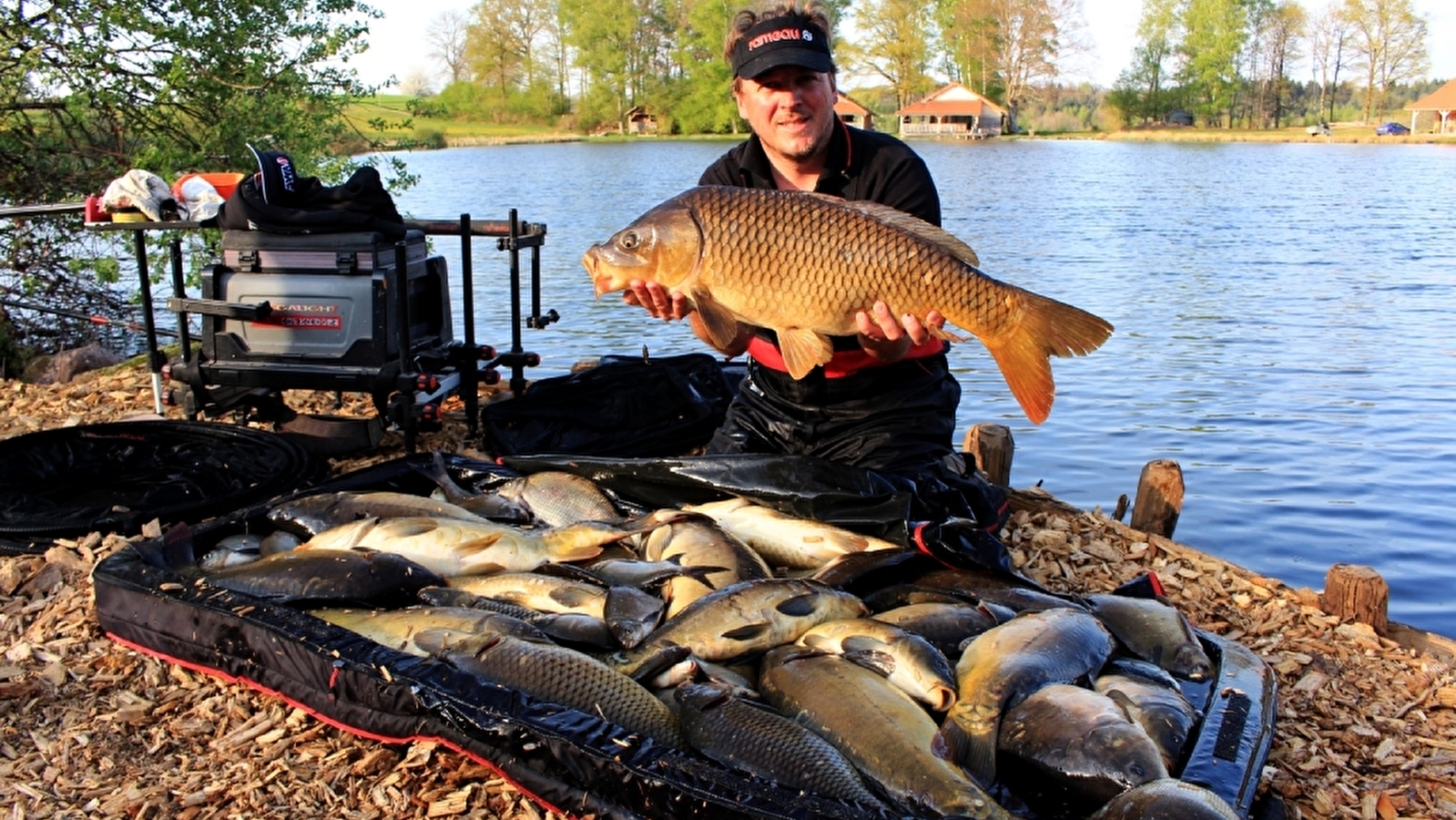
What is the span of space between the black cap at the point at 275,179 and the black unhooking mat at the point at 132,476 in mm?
988

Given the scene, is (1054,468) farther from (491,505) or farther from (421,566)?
(421,566)

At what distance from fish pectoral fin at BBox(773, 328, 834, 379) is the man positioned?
1.48ft

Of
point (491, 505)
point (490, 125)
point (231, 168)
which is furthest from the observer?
point (490, 125)

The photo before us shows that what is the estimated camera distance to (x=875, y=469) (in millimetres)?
3896

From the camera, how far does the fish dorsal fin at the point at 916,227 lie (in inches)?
124

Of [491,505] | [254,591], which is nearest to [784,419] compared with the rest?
[491,505]

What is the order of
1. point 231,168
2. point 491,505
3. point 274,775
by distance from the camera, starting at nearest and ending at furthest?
point 274,775 → point 491,505 → point 231,168

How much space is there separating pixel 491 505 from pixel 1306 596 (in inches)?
112

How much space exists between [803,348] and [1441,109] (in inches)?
2985

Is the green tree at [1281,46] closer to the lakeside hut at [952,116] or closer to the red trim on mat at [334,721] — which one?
the lakeside hut at [952,116]

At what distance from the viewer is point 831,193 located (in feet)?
13.2

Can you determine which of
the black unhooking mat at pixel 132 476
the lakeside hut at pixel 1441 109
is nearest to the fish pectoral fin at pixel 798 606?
the black unhooking mat at pixel 132 476

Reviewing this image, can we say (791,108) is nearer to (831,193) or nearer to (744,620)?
(831,193)

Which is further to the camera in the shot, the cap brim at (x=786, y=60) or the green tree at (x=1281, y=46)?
the green tree at (x=1281, y=46)
